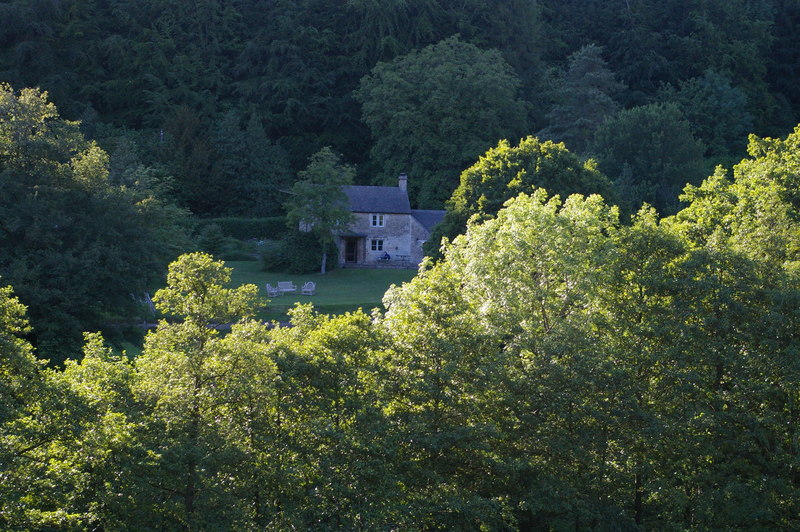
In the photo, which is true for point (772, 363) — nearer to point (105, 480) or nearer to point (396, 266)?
point (105, 480)

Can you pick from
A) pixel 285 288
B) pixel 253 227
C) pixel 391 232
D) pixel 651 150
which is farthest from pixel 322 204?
pixel 651 150

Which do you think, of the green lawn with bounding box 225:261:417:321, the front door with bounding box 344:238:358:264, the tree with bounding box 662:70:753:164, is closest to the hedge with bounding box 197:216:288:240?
the green lawn with bounding box 225:261:417:321

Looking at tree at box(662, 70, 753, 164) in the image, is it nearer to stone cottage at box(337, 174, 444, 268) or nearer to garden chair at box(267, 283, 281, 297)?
stone cottage at box(337, 174, 444, 268)

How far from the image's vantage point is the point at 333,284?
59.3 m

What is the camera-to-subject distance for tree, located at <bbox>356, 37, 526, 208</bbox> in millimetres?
72188

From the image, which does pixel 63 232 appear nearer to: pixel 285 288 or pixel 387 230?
pixel 285 288

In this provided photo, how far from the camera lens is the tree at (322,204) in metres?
61.5

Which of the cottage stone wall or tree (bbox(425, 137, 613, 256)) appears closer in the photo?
tree (bbox(425, 137, 613, 256))

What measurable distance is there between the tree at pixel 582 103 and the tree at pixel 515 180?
30.4 metres

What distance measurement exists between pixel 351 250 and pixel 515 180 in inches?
1115

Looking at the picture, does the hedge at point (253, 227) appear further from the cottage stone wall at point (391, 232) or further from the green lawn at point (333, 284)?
the cottage stone wall at point (391, 232)

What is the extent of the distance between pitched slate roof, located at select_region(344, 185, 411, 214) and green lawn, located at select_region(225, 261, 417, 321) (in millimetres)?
4577

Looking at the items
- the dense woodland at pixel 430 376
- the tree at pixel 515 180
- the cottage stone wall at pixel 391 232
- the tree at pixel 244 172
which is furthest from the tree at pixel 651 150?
the dense woodland at pixel 430 376

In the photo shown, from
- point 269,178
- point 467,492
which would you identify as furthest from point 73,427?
point 269,178
